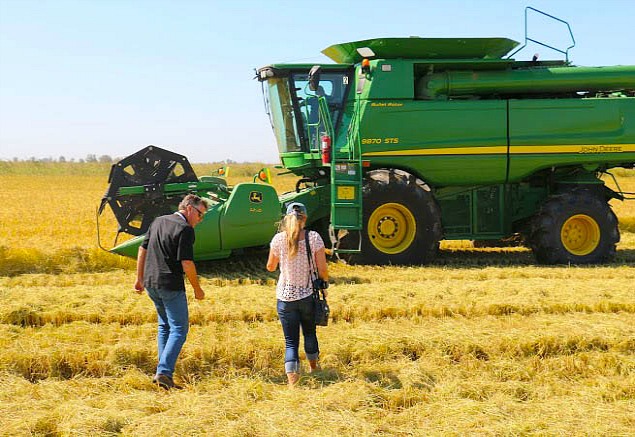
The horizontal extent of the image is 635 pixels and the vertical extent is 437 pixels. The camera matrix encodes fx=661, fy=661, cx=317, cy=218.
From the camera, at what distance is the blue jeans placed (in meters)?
4.49

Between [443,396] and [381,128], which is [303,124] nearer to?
[381,128]

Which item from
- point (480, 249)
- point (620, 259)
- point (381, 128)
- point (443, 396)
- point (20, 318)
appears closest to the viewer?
point (443, 396)

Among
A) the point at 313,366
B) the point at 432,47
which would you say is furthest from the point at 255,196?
the point at 313,366

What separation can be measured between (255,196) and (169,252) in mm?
3807

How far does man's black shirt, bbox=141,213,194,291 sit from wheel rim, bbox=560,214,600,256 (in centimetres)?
642

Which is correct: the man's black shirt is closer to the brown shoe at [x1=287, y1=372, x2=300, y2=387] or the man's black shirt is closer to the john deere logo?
the brown shoe at [x1=287, y1=372, x2=300, y2=387]

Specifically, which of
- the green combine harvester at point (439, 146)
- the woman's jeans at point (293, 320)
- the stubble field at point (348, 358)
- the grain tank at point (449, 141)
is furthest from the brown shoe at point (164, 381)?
the grain tank at point (449, 141)

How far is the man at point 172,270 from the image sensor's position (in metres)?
4.49

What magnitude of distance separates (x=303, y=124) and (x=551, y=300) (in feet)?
14.4

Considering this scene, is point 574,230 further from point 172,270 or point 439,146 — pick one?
point 172,270

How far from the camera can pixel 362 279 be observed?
789 cm

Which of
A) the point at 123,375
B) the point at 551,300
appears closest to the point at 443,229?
the point at 551,300

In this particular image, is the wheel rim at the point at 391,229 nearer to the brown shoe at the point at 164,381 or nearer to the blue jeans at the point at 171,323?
the blue jeans at the point at 171,323

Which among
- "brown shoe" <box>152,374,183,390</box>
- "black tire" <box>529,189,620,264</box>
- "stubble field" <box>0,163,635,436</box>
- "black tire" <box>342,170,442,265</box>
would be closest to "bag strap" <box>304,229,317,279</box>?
"stubble field" <box>0,163,635,436</box>
